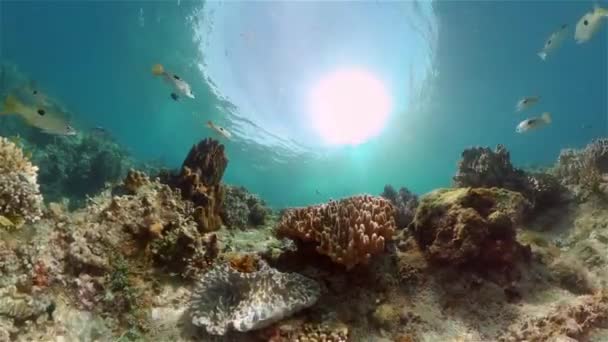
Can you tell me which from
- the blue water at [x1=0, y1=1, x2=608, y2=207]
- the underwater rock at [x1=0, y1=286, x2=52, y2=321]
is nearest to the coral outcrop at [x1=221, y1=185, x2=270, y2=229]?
the underwater rock at [x1=0, y1=286, x2=52, y2=321]

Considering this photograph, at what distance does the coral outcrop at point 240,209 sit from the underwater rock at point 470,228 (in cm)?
388

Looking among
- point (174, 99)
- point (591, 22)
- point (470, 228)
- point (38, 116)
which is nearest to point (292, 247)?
point (470, 228)

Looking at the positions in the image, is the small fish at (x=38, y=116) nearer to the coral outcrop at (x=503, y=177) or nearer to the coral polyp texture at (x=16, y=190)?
the coral polyp texture at (x=16, y=190)

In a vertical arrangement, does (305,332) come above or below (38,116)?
below

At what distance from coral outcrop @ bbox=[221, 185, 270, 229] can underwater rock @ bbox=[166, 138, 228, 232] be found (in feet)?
1.12

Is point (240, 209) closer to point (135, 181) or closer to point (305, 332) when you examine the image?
point (135, 181)

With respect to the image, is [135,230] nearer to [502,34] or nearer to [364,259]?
[364,259]

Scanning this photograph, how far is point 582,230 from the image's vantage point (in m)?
6.69

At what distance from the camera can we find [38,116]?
239 inches

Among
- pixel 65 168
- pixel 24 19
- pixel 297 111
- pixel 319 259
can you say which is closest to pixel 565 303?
pixel 319 259

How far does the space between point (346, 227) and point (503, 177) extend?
519cm

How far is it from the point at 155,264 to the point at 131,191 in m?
1.84

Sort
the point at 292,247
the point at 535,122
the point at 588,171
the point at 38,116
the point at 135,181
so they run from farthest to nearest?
1. the point at 535,122
2. the point at 588,171
3. the point at 135,181
4. the point at 38,116
5. the point at 292,247

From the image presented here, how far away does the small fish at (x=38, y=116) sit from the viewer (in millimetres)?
5875
